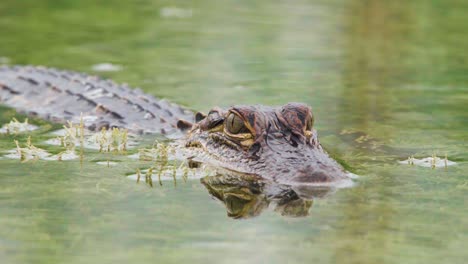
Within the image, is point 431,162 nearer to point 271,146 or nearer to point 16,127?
point 271,146

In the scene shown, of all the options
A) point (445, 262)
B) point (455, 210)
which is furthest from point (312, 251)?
point (455, 210)

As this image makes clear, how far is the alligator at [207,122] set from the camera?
6578 millimetres

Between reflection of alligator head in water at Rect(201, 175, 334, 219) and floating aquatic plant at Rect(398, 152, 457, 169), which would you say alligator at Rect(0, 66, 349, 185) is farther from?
floating aquatic plant at Rect(398, 152, 457, 169)

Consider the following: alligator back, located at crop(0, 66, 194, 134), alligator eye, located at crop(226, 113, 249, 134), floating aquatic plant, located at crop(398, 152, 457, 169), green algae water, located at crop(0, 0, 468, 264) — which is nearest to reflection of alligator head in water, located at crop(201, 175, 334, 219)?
green algae water, located at crop(0, 0, 468, 264)

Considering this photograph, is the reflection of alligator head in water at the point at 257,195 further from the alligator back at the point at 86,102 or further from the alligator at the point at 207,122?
the alligator back at the point at 86,102

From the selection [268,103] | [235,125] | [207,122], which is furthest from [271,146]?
[268,103]

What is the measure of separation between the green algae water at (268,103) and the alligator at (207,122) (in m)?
0.32

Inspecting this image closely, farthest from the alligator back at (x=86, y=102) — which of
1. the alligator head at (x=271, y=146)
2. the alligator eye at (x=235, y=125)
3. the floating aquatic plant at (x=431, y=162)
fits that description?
the floating aquatic plant at (x=431, y=162)

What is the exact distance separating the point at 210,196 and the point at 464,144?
2.50 m

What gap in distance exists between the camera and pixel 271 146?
673 cm

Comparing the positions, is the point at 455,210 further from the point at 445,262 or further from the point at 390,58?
the point at 390,58

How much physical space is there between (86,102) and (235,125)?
2542 mm

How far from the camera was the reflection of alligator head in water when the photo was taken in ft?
19.1

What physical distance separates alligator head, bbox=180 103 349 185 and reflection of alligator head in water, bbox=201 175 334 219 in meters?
0.10
